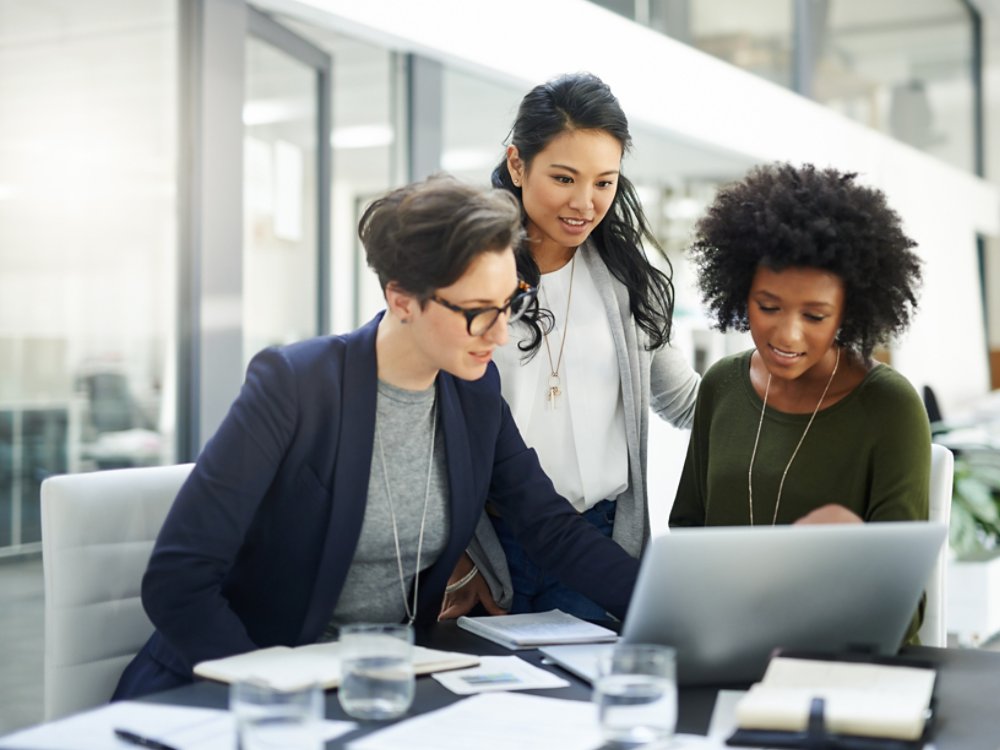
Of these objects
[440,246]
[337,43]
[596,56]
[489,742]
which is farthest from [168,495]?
[596,56]

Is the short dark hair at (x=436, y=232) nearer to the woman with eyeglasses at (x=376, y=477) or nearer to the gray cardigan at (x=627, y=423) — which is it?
the woman with eyeglasses at (x=376, y=477)

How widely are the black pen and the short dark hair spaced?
694mm

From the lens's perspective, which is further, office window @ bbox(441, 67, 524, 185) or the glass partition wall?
the glass partition wall

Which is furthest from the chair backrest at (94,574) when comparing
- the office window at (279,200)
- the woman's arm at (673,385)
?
the office window at (279,200)

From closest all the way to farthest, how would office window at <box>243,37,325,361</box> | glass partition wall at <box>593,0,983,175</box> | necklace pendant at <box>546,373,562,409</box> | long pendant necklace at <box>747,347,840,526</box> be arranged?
long pendant necklace at <box>747,347,840,526</box> → necklace pendant at <box>546,373,562,409</box> → office window at <box>243,37,325,361</box> → glass partition wall at <box>593,0,983,175</box>

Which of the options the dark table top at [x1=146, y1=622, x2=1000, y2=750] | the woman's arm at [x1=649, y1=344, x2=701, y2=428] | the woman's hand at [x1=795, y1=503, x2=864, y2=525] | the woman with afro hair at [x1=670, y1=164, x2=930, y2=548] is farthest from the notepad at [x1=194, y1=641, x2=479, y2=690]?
the woman's arm at [x1=649, y1=344, x2=701, y2=428]

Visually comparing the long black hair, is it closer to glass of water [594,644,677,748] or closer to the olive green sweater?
the olive green sweater

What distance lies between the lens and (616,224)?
2.23 metres

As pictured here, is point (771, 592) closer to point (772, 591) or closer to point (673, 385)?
point (772, 591)

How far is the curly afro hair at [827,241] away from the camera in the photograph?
1744 millimetres

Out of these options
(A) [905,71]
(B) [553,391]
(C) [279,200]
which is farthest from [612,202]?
(A) [905,71]

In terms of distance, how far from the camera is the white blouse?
2113 mm

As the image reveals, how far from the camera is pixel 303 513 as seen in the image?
1.68m

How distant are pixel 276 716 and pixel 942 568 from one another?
1.22 meters
